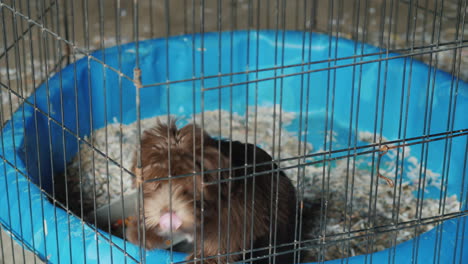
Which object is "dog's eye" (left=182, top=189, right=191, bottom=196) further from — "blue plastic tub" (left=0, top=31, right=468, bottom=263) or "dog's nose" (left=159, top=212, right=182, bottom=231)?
"blue plastic tub" (left=0, top=31, right=468, bottom=263)

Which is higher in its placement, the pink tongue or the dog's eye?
the dog's eye

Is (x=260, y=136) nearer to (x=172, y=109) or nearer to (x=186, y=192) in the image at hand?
(x=172, y=109)

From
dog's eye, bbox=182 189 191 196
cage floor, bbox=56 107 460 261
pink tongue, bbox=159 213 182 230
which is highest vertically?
dog's eye, bbox=182 189 191 196

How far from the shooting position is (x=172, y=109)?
376cm

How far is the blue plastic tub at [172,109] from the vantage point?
2299 mm

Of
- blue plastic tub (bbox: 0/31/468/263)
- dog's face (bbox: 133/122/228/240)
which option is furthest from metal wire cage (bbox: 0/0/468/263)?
dog's face (bbox: 133/122/228/240)

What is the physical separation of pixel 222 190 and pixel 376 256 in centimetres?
56

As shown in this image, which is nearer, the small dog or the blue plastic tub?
the small dog

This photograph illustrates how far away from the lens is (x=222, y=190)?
2.10m

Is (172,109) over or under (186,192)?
under

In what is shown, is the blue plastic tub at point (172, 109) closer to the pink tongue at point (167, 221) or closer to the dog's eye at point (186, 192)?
the pink tongue at point (167, 221)

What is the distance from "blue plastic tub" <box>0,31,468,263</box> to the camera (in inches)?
90.5

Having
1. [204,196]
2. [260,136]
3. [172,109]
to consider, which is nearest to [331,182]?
[260,136]

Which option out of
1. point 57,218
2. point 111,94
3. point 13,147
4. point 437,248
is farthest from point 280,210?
point 111,94
